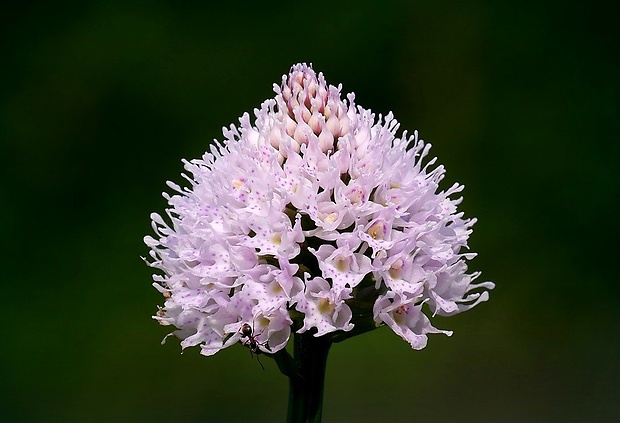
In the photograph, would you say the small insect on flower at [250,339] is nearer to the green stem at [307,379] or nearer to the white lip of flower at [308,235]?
the white lip of flower at [308,235]

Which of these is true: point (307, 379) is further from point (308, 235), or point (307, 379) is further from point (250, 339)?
point (308, 235)

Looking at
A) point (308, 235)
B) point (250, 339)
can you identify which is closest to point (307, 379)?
point (250, 339)

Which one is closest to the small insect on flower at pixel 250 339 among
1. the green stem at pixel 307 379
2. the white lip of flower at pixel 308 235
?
the white lip of flower at pixel 308 235

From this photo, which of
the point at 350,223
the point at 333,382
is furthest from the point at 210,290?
the point at 333,382

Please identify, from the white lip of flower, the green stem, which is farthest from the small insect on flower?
the green stem

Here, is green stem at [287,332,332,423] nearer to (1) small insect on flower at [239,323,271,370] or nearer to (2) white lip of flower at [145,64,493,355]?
(2) white lip of flower at [145,64,493,355]
